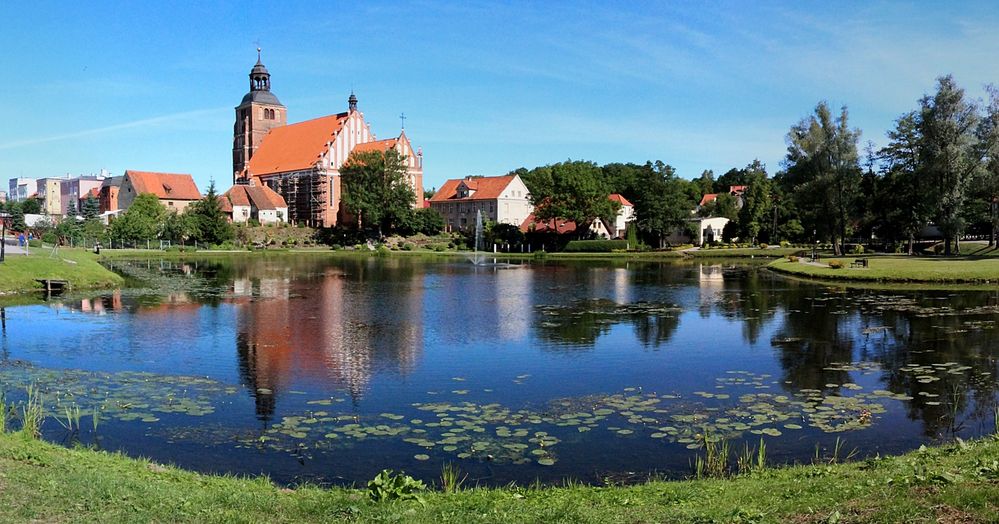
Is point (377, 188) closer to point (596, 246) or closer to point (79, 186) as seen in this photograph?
Result: point (596, 246)

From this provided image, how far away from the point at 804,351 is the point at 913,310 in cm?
1026

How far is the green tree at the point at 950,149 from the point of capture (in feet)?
161

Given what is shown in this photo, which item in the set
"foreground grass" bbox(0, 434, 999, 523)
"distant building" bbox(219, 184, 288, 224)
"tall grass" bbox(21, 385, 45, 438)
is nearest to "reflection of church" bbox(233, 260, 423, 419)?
"tall grass" bbox(21, 385, 45, 438)

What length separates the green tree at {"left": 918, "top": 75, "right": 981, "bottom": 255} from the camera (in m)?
49.2

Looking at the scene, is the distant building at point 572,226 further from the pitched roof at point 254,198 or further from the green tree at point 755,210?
the pitched roof at point 254,198

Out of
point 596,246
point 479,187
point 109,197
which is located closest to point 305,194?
point 479,187

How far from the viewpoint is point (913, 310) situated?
26656mm

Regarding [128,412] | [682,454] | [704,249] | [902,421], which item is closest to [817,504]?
[682,454]

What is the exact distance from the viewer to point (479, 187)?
107750 mm

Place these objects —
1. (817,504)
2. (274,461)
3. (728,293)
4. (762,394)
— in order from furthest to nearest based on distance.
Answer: (728,293)
(762,394)
(274,461)
(817,504)

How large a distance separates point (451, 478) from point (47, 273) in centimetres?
3300

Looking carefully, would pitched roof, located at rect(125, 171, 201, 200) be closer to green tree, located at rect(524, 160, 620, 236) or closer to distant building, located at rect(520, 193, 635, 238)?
distant building, located at rect(520, 193, 635, 238)

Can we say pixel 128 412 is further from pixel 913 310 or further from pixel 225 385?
pixel 913 310

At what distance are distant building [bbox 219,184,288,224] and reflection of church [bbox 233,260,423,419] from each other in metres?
63.7
